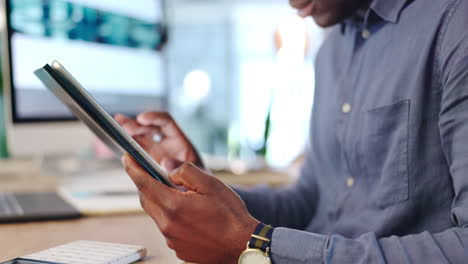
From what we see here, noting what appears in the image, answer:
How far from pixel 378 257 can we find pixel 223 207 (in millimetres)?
186

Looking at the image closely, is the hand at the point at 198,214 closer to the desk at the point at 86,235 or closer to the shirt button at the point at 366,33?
the desk at the point at 86,235

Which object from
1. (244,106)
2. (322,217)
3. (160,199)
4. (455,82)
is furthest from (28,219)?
(244,106)

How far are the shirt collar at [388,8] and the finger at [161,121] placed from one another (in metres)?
0.41

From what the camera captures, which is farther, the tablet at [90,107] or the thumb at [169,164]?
the thumb at [169,164]

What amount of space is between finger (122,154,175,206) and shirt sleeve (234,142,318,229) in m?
0.37

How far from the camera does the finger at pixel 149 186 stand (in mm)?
592

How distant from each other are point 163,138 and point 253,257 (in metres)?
0.43

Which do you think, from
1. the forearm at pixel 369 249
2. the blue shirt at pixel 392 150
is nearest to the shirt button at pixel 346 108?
the blue shirt at pixel 392 150

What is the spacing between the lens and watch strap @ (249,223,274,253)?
60 centimetres

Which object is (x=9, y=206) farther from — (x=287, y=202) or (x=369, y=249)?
(x=369, y=249)

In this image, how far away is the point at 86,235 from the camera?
0.79 metres

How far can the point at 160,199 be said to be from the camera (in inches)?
23.3

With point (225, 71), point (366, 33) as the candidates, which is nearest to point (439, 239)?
point (366, 33)

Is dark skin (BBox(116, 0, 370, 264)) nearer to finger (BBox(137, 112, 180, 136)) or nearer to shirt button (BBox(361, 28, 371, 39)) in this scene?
finger (BBox(137, 112, 180, 136))
